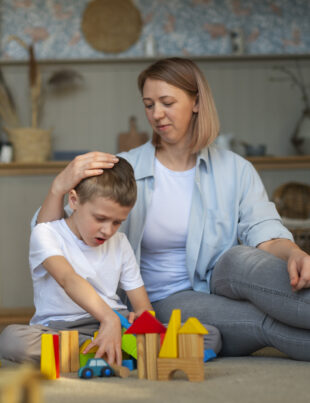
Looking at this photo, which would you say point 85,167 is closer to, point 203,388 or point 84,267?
point 84,267

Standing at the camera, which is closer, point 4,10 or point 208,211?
point 208,211

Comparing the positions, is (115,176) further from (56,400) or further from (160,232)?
(56,400)

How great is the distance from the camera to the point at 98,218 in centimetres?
167

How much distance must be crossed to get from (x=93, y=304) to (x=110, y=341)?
4.5 inches

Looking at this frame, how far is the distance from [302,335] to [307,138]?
2.57 metres

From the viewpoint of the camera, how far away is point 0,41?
13.6 feet

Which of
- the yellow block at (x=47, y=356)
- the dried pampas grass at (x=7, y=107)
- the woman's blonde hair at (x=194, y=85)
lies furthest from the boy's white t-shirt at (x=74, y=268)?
the dried pampas grass at (x=7, y=107)

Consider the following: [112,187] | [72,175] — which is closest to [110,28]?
[72,175]

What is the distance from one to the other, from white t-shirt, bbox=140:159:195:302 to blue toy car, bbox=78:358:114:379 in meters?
0.63

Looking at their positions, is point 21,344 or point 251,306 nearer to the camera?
point 21,344

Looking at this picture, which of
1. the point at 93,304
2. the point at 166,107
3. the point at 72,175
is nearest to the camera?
the point at 93,304

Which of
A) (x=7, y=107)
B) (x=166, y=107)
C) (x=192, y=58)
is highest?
(x=192, y=58)

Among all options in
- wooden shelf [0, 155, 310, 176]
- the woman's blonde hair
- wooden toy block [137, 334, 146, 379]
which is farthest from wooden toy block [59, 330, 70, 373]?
wooden shelf [0, 155, 310, 176]

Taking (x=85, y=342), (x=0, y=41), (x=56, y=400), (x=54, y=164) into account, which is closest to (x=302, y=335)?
(x=85, y=342)
